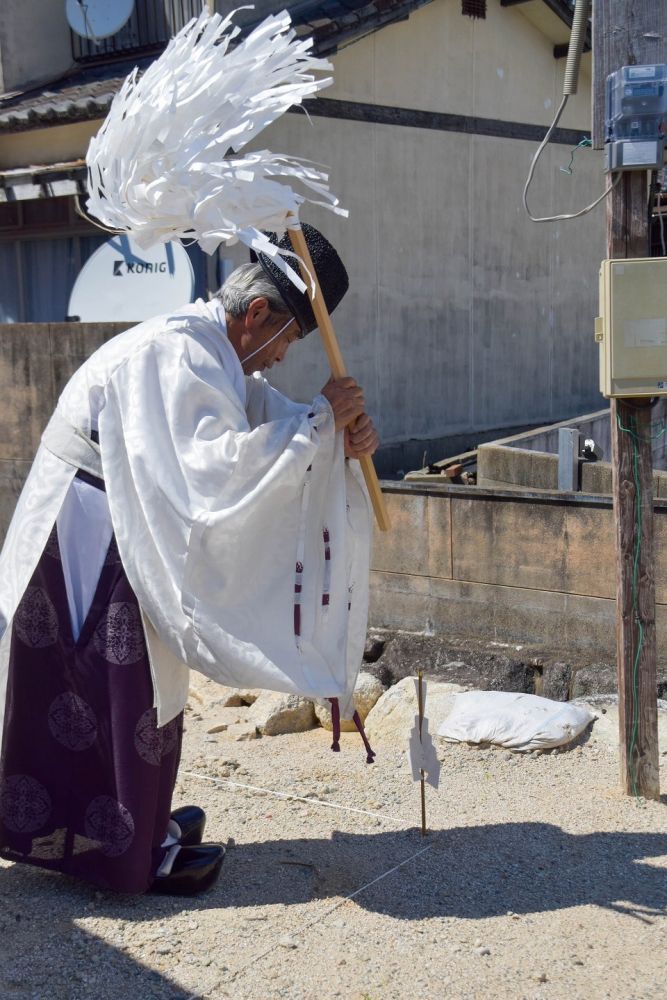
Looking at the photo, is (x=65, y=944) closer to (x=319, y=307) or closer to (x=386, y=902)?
→ (x=386, y=902)

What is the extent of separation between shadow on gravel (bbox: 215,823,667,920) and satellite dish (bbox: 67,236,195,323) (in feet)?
20.5

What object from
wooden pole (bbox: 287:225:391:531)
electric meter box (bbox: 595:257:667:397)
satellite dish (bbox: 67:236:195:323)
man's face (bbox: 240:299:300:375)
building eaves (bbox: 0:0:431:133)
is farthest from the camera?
satellite dish (bbox: 67:236:195:323)

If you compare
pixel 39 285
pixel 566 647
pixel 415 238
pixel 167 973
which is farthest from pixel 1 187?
pixel 167 973

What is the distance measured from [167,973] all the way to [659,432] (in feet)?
24.8

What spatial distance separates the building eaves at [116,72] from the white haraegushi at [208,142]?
5.92 meters

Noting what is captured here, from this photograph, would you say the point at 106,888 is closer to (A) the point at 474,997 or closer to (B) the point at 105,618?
(B) the point at 105,618

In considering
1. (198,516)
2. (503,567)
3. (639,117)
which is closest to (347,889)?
(198,516)

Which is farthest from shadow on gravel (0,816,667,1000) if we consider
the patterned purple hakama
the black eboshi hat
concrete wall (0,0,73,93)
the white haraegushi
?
concrete wall (0,0,73,93)

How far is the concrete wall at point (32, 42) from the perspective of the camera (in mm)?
11625

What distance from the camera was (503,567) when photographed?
6.00 m

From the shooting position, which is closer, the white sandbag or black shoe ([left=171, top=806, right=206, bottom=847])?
black shoe ([left=171, top=806, right=206, bottom=847])

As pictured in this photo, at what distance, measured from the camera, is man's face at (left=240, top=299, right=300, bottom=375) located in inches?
144

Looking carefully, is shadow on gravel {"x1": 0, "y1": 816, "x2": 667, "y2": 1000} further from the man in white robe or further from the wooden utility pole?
the wooden utility pole

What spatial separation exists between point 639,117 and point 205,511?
2273 mm
